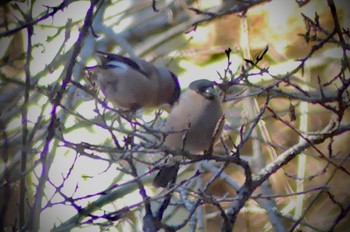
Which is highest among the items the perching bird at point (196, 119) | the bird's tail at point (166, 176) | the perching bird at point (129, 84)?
the perching bird at point (129, 84)

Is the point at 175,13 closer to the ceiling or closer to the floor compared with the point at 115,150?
closer to the ceiling

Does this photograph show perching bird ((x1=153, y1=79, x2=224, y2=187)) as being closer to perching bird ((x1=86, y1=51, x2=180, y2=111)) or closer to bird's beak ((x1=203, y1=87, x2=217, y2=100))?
bird's beak ((x1=203, y1=87, x2=217, y2=100))

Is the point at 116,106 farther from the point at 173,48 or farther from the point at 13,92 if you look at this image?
the point at 173,48

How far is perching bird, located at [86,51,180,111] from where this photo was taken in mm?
2793

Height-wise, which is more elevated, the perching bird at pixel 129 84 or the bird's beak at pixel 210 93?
the perching bird at pixel 129 84

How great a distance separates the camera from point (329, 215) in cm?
354

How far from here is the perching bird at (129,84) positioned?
110 inches

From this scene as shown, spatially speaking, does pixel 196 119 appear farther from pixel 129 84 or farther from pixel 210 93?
pixel 129 84

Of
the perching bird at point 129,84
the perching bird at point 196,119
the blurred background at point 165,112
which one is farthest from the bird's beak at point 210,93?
the perching bird at point 129,84

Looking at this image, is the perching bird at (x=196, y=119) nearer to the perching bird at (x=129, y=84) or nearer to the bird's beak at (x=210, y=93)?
the bird's beak at (x=210, y=93)

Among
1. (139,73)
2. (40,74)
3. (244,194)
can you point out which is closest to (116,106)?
(139,73)

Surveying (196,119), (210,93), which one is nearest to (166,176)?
(196,119)

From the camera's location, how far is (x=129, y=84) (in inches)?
111

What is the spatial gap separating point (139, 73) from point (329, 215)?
1400 mm
